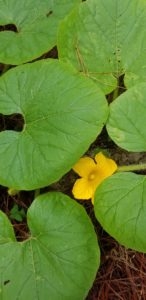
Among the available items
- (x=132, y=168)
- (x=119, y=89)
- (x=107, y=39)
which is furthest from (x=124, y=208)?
(x=107, y=39)

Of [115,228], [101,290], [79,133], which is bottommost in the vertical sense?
[101,290]

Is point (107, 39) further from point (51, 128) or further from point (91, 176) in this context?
point (91, 176)

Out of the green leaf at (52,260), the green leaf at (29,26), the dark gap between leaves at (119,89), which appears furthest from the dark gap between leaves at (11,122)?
the green leaf at (52,260)

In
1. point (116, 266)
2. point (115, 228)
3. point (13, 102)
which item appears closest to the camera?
point (115, 228)

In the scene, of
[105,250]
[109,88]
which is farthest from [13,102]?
[105,250]

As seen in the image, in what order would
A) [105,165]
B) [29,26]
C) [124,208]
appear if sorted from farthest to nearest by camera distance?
[29,26]
[105,165]
[124,208]

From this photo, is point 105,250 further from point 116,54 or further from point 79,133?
point 116,54
